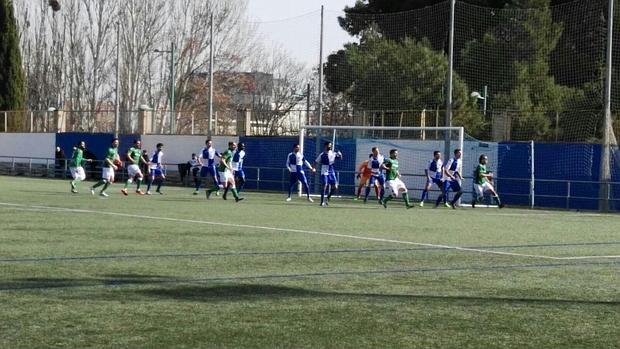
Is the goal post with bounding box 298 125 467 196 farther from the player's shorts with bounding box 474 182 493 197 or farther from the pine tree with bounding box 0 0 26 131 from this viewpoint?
the pine tree with bounding box 0 0 26 131

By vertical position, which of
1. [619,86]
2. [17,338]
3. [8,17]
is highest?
[8,17]

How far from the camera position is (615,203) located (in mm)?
36094

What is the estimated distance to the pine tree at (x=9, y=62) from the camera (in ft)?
230

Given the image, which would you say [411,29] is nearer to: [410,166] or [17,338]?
[410,166]

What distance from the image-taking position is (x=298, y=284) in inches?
485

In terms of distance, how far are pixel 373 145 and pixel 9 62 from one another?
3573cm

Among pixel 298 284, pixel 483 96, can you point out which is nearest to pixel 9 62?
pixel 483 96

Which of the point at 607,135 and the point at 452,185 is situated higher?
the point at 607,135

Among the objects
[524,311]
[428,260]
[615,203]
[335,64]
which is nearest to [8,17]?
[335,64]

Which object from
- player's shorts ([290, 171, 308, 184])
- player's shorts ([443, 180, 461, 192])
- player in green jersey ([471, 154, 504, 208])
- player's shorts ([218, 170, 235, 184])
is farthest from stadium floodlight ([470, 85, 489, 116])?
player's shorts ([218, 170, 235, 184])

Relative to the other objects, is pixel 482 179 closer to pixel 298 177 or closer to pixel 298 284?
pixel 298 177

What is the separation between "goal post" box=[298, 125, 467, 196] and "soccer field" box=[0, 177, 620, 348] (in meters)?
17.5

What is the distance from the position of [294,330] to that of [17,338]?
2.19 metres

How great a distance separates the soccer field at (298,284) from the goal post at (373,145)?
17.5m
